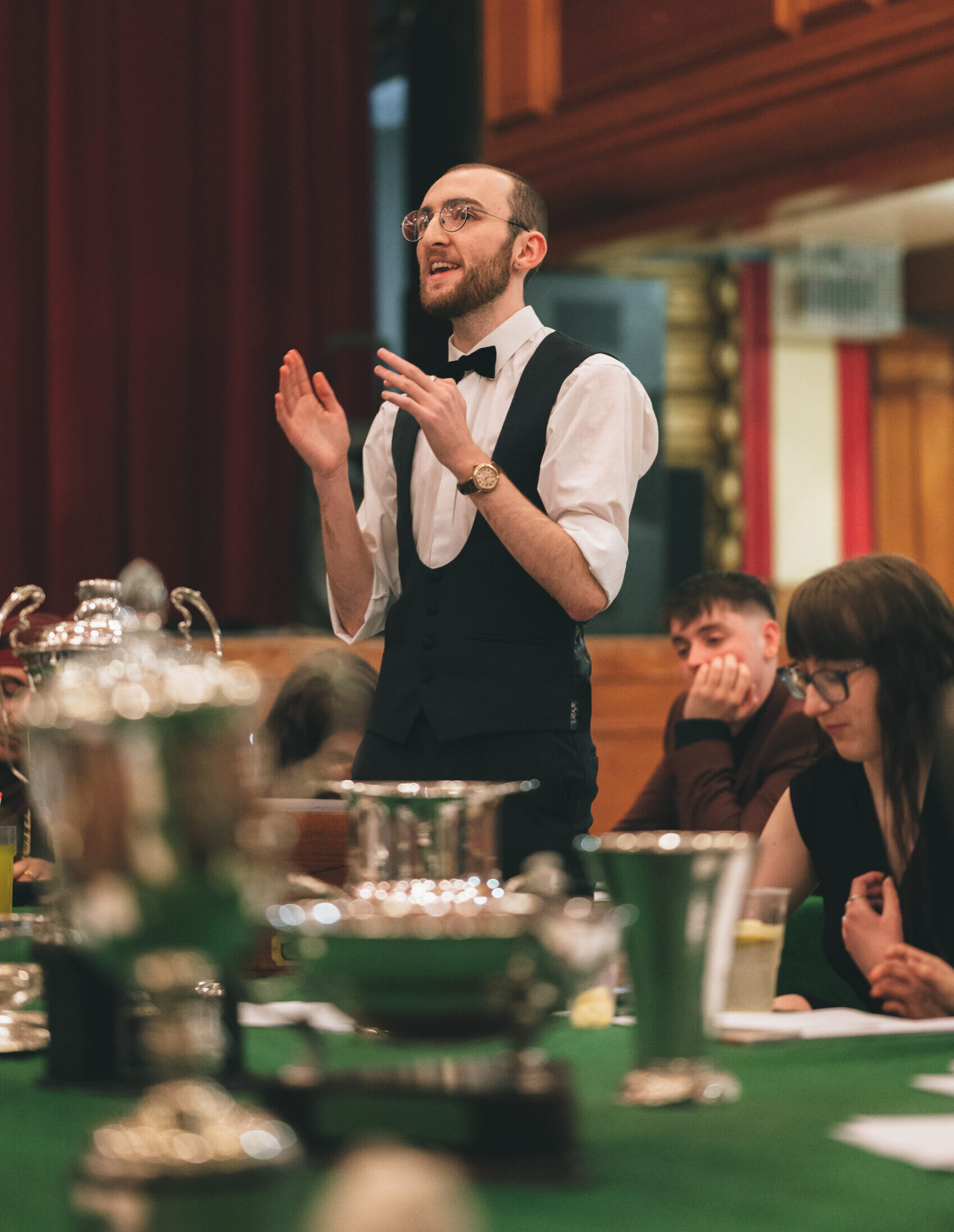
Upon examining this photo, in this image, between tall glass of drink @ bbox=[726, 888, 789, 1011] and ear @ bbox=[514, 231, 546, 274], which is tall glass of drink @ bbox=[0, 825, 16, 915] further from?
ear @ bbox=[514, 231, 546, 274]

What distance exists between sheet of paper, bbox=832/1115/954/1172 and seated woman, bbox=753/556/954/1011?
630 millimetres

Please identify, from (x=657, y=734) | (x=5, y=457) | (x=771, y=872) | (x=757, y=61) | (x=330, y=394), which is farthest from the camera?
(x=5, y=457)

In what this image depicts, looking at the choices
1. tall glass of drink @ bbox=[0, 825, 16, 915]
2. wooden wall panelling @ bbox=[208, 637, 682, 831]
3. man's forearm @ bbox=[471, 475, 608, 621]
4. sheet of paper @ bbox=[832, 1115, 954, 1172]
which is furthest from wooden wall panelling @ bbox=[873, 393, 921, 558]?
sheet of paper @ bbox=[832, 1115, 954, 1172]

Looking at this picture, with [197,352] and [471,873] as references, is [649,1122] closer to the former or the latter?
[471,873]

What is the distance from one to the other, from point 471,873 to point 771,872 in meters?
0.88

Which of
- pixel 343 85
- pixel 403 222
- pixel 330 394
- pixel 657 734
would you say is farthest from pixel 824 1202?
pixel 343 85

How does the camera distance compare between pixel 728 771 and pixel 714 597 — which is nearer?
pixel 728 771

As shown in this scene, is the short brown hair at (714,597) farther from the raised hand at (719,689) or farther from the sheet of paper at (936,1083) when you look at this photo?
the sheet of paper at (936,1083)

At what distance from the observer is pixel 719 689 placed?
2240 mm

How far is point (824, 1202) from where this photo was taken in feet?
2.00

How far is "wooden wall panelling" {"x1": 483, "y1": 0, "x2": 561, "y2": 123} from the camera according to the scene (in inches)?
181

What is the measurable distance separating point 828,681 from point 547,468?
1.56 feet

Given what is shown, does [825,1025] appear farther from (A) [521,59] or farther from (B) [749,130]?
(A) [521,59]

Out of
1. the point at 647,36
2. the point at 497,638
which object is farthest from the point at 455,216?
the point at 647,36
